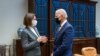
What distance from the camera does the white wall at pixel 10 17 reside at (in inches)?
273

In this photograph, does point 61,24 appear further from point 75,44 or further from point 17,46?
point 75,44

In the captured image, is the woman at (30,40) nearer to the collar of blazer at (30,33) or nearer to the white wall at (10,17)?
the collar of blazer at (30,33)

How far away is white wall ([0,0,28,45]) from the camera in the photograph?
6923 mm

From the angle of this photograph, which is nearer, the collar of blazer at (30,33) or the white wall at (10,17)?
the collar of blazer at (30,33)

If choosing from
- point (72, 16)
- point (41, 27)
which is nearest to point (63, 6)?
point (72, 16)

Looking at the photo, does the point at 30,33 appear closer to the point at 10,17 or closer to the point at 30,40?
the point at 30,40

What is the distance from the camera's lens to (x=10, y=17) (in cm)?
704

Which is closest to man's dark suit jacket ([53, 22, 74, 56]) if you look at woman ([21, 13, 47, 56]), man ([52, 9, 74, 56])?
man ([52, 9, 74, 56])

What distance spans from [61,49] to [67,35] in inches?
8.2

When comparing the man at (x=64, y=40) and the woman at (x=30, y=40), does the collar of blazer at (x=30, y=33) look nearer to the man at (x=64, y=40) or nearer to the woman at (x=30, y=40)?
the woman at (x=30, y=40)

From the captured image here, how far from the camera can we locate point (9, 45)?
6.96 meters

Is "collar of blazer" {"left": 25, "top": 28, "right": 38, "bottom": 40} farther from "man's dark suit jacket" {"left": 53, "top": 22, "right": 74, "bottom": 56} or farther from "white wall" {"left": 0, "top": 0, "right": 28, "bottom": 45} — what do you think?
"white wall" {"left": 0, "top": 0, "right": 28, "bottom": 45}

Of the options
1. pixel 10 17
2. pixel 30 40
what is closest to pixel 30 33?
pixel 30 40

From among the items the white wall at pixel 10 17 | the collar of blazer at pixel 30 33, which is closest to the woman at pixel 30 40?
the collar of blazer at pixel 30 33
